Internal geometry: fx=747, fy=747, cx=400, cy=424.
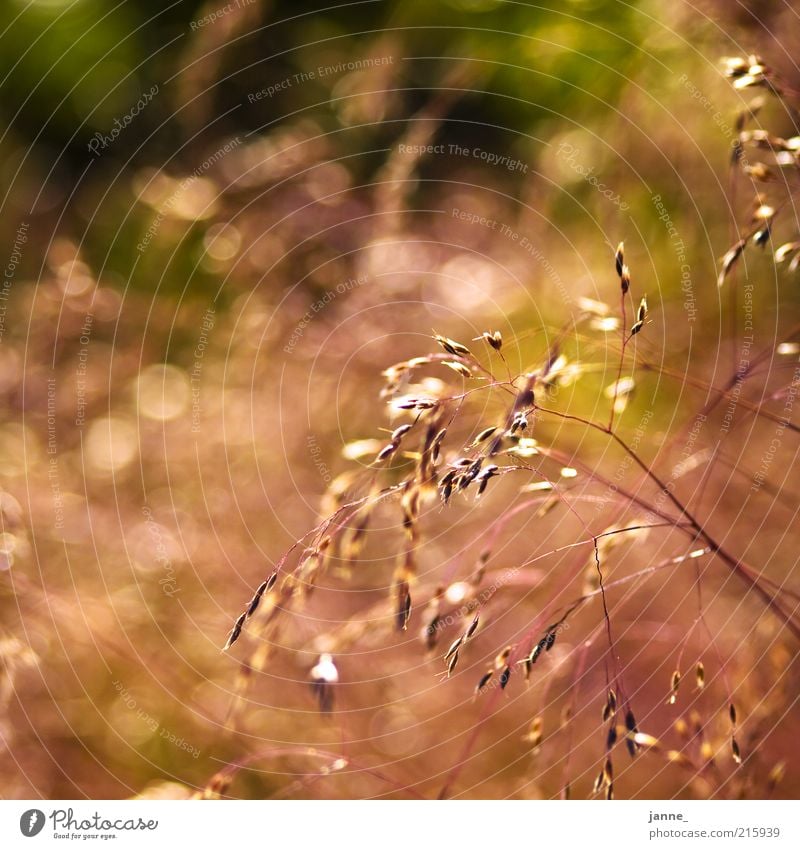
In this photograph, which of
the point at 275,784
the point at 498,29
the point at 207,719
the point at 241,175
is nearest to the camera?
the point at 275,784

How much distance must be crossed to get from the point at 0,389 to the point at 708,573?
59.4 inches

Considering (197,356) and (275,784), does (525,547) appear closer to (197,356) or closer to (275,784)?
(275,784)

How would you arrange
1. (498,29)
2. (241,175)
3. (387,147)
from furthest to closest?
(387,147) → (241,175) → (498,29)

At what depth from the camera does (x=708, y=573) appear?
1388mm

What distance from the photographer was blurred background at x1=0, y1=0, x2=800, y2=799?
131 centimetres

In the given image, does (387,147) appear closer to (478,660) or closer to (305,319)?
(305,319)

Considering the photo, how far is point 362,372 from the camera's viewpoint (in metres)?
1.57

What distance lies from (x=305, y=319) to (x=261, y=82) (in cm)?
70

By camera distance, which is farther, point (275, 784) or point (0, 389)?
point (0, 389)

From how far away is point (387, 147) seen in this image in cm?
186

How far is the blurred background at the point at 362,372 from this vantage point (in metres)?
1.31

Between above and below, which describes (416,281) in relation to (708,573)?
above

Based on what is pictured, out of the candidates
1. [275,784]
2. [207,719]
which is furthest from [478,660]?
[207,719]
